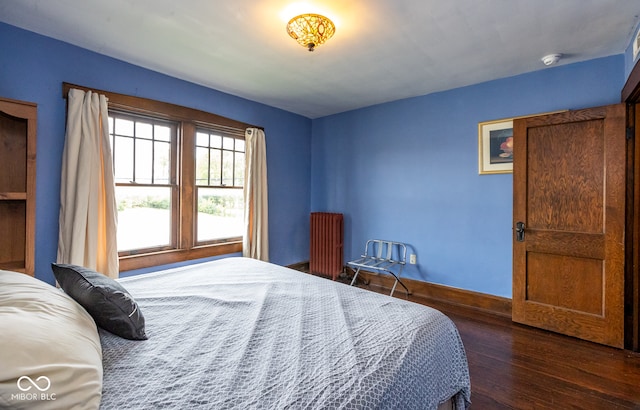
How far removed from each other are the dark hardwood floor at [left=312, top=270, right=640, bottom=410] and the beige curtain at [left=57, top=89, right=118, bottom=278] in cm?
294

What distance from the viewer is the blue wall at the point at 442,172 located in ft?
9.24

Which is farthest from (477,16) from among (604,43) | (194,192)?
(194,192)

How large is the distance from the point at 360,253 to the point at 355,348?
2.99 meters

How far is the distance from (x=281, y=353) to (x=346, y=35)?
213 centimetres

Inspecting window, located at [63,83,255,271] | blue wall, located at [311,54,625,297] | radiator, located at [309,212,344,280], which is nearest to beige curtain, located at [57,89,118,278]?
window, located at [63,83,255,271]

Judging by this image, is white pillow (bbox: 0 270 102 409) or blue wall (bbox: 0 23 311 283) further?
blue wall (bbox: 0 23 311 283)

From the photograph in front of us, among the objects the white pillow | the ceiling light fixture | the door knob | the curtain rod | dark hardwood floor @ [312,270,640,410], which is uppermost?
the ceiling light fixture

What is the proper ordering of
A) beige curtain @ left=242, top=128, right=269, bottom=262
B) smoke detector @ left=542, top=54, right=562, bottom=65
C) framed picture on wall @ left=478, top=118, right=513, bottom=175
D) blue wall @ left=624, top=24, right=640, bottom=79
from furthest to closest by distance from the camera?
beige curtain @ left=242, top=128, right=269, bottom=262
framed picture on wall @ left=478, top=118, right=513, bottom=175
smoke detector @ left=542, top=54, right=562, bottom=65
blue wall @ left=624, top=24, right=640, bottom=79

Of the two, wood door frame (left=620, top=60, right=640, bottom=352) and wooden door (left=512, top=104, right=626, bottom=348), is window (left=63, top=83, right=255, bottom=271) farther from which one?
wood door frame (left=620, top=60, right=640, bottom=352)

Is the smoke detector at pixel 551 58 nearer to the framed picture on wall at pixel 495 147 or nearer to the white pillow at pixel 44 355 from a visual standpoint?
the framed picture on wall at pixel 495 147

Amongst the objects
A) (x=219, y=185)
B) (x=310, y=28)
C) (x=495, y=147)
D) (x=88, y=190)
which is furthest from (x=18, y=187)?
(x=495, y=147)

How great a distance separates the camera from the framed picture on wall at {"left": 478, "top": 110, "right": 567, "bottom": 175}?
299cm

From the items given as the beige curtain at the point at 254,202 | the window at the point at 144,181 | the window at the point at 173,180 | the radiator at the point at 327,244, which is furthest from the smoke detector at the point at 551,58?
the window at the point at 144,181

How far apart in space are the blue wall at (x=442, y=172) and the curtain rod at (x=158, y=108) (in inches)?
65.2
